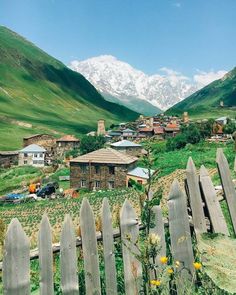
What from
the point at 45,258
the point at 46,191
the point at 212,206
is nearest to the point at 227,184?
the point at 212,206

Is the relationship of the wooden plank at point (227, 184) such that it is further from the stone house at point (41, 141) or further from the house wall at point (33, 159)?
the stone house at point (41, 141)

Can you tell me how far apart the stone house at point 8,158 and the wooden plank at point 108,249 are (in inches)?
3372

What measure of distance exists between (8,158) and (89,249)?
87.1m

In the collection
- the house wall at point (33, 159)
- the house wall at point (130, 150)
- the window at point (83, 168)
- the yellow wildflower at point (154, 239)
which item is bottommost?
the yellow wildflower at point (154, 239)

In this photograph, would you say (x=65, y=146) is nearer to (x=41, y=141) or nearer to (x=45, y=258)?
(x=41, y=141)

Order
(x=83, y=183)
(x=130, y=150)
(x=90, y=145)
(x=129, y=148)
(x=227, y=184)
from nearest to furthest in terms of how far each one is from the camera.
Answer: (x=227, y=184) < (x=83, y=183) < (x=130, y=150) < (x=129, y=148) < (x=90, y=145)

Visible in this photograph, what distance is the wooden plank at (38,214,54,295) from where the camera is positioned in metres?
3.26

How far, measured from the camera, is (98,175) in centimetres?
4941

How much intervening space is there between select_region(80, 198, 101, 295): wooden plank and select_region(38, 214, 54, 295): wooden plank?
0.33 metres

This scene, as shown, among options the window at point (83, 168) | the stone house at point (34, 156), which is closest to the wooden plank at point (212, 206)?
the window at point (83, 168)

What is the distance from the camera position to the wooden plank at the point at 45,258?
3256mm

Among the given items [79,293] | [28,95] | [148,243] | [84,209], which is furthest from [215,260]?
[28,95]

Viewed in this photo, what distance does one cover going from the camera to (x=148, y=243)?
9.39ft

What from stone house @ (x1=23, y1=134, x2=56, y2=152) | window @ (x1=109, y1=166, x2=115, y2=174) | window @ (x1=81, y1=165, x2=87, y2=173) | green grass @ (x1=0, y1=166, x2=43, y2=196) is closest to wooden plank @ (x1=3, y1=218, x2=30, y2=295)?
window @ (x1=109, y1=166, x2=115, y2=174)
